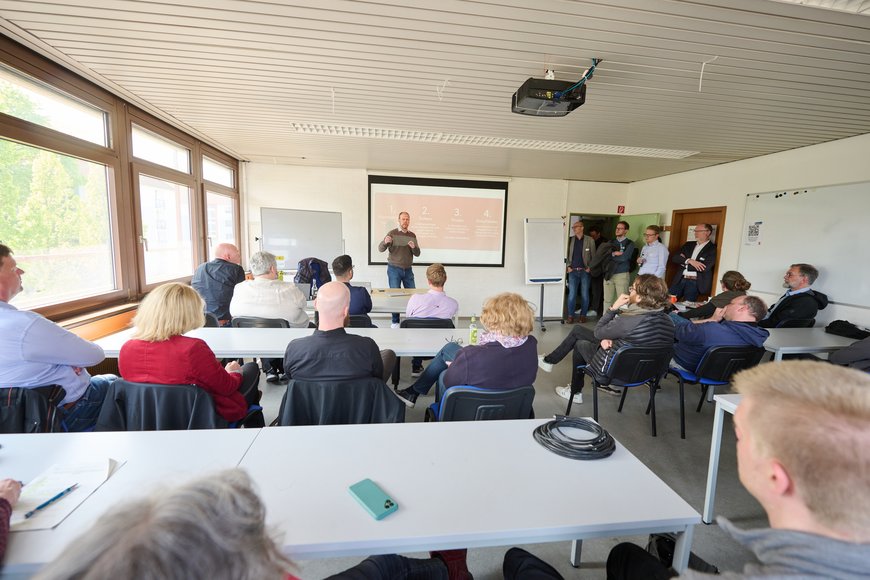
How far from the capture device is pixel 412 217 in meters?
6.74

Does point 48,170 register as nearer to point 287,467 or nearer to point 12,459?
point 12,459

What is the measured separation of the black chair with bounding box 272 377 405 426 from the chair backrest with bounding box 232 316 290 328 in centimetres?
148

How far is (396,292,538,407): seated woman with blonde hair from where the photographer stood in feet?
6.40

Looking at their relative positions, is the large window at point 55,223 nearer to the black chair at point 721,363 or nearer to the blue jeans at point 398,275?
the blue jeans at point 398,275

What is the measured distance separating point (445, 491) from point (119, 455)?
1.05 meters

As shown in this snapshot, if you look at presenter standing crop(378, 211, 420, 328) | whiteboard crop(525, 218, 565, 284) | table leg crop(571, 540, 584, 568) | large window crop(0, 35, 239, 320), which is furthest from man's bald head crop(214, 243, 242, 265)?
whiteboard crop(525, 218, 565, 284)

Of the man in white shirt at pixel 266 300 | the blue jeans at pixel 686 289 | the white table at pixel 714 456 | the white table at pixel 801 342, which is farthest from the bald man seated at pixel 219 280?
the blue jeans at pixel 686 289

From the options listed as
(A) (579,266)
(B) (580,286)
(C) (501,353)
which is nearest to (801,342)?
(C) (501,353)

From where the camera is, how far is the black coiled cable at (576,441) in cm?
129

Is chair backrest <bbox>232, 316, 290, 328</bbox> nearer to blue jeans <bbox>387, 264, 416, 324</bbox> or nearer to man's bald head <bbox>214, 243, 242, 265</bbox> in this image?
man's bald head <bbox>214, 243, 242, 265</bbox>

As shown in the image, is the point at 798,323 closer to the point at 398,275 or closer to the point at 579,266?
the point at 579,266

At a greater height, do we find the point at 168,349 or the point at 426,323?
the point at 168,349

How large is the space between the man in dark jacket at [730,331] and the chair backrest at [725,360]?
0.22ft

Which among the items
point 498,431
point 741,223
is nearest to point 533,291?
point 741,223
